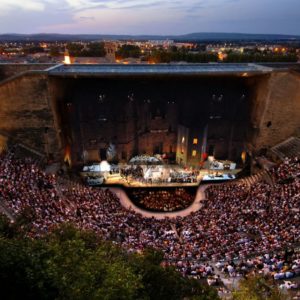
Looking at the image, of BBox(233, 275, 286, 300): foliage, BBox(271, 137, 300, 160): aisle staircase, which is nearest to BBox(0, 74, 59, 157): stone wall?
BBox(271, 137, 300, 160): aisle staircase

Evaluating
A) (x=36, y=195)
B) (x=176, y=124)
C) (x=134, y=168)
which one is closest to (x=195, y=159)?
(x=176, y=124)

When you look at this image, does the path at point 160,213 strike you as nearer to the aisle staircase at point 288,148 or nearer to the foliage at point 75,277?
the aisle staircase at point 288,148

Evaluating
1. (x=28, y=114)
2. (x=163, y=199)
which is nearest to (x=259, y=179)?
(x=163, y=199)

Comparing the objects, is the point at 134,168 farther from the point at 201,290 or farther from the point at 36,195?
the point at 201,290

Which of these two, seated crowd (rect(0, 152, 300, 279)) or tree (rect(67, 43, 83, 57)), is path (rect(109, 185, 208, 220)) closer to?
seated crowd (rect(0, 152, 300, 279))

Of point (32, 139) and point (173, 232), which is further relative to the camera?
point (32, 139)

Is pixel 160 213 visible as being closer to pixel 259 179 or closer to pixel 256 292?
pixel 259 179
